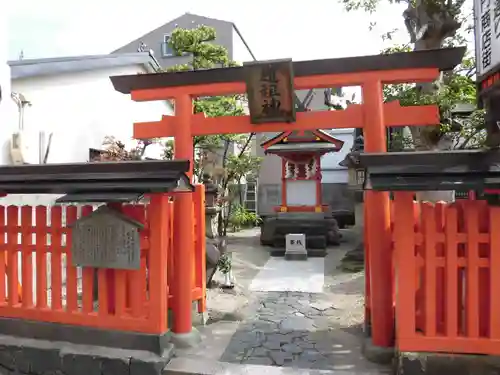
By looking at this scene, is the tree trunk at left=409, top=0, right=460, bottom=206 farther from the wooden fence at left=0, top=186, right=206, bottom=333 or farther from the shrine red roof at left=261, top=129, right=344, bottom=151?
the shrine red roof at left=261, top=129, right=344, bottom=151

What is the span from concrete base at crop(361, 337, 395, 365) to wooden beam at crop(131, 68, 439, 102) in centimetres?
346

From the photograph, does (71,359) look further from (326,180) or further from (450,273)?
(326,180)

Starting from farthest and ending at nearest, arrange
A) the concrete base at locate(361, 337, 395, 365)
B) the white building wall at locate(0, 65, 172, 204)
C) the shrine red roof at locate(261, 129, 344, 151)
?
the shrine red roof at locate(261, 129, 344, 151)
the white building wall at locate(0, 65, 172, 204)
the concrete base at locate(361, 337, 395, 365)

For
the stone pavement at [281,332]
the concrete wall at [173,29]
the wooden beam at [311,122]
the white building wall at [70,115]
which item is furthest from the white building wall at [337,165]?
the wooden beam at [311,122]

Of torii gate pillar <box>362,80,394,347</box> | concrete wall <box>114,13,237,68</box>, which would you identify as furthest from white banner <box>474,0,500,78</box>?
concrete wall <box>114,13,237,68</box>

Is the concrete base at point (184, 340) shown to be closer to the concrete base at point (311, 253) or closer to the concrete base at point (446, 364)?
the concrete base at point (446, 364)

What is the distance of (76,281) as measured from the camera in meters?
5.31

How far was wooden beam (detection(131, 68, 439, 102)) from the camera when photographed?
205 inches

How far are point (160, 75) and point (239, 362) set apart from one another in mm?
4172

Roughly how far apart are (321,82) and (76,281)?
14.0 ft

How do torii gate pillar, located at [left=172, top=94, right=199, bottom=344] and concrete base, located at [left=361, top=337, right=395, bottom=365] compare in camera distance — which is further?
torii gate pillar, located at [left=172, top=94, right=199, bottom=344]

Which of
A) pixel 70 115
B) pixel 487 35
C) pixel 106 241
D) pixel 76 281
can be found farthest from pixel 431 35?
pixel 70 115

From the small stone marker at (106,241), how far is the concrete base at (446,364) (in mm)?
3296

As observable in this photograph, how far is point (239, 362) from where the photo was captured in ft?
16.7
